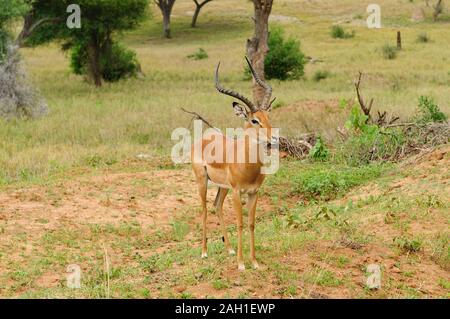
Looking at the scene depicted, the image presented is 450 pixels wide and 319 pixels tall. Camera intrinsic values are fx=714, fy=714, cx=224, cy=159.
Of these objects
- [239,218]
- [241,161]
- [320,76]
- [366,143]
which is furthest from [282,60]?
[239,218]

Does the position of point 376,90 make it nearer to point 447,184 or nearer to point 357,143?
point 357,143

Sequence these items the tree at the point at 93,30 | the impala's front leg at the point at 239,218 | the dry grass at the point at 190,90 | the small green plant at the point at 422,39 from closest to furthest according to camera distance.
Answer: the impala's front leg at the point at 239,218 < the dry grass at the point at 190,90 < the tree at the point at 93,30 < the small green plant at the point at 422,39

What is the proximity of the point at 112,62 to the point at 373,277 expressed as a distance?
3034cm

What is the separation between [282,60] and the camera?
3431 centimetres

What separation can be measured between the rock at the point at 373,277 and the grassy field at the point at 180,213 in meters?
0.08

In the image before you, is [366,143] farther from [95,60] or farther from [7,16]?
[95,60]

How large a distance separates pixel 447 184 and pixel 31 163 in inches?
360

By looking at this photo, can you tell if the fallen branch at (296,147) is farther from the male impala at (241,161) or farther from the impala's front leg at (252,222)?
the impala's front leg at (252,222)

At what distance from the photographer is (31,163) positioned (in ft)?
52.5

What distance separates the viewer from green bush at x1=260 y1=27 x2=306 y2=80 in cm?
3434

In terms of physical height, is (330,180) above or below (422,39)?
above

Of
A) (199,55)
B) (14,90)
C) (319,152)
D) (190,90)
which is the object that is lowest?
(199,55)

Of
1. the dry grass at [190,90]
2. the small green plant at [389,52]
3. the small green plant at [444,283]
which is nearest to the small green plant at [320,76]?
the dry grass at [190,90]

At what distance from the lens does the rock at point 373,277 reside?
24.5 feet
